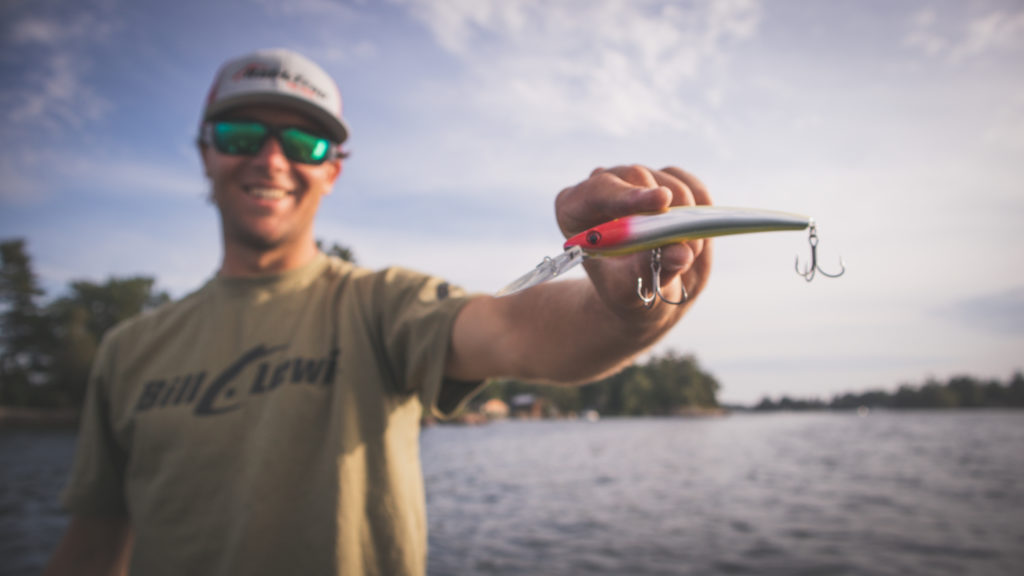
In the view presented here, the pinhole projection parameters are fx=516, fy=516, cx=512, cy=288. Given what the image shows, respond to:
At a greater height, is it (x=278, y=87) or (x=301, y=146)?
(x=278, y=87)

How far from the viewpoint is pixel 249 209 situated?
3260mm

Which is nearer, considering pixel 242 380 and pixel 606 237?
pixel 606 237

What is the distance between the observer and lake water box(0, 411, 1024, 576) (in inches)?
590

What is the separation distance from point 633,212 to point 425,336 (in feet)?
5.06

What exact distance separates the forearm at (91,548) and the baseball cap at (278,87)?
2.90 meters

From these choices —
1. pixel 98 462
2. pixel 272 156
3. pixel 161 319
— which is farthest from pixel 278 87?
pixel 98 462

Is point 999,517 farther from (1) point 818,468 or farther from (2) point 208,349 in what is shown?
(2) point 208,349

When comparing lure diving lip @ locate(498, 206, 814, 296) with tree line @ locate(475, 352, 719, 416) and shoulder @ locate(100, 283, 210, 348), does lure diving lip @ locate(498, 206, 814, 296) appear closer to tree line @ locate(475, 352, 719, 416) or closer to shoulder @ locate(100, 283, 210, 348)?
shoulder @ locate(100, 283, 210, 348)

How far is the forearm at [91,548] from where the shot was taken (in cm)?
348

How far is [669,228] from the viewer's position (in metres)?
1.36

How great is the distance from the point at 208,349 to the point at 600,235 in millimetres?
2802

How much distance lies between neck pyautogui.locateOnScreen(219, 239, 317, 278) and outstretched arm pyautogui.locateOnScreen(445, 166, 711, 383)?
4.64 feet

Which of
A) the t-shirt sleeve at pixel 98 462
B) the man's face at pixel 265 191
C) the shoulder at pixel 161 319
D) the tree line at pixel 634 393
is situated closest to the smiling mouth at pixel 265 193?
the man's face at pixel 265 191

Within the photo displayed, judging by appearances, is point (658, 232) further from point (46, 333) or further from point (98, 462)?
point (46, 333)
